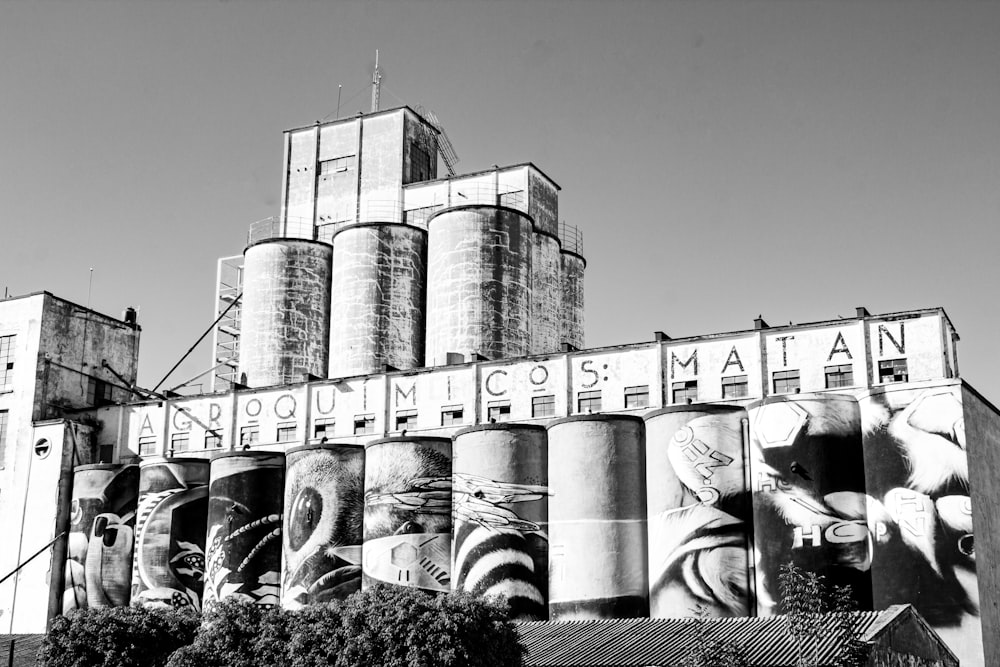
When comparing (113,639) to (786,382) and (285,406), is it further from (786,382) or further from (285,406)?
(786,382)

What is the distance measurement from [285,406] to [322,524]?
29.8 feet

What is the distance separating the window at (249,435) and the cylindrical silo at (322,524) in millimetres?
5785

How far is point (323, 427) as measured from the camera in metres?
64.9

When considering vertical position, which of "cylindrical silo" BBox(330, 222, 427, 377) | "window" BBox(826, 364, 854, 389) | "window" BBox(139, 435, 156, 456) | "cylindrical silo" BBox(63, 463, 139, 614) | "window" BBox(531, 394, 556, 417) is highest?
"cylindrical silo" BBox(330, 222, 427, 377)

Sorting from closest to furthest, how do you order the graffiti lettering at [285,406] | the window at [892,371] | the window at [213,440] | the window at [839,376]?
the window at [892,371] → the window at [839,376] → the graffiti lettering at [285,406] → the window at [213,440]

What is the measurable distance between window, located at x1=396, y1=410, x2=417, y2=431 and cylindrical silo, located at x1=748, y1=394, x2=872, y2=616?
→ 17.9 metres

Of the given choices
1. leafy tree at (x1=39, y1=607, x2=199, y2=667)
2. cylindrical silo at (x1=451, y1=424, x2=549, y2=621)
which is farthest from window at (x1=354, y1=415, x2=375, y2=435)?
leafy tree at (x1=39, y1=607, x2=199, y2=667)

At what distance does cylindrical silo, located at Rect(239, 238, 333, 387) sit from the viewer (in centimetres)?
7412

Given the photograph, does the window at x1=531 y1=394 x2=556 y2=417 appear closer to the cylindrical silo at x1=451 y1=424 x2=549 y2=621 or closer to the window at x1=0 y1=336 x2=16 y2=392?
the cylindrical silo at x1=451 y1=424 x2=549 y2=621

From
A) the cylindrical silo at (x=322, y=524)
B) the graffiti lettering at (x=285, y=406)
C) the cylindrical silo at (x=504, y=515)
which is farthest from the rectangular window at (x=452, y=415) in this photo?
the graffiti lettering at (x=285, y=406)

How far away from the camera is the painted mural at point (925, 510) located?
4753 cm

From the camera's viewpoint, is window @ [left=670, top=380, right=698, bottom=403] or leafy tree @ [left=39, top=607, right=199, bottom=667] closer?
leafy tree @ [left=39, top=607, right=199, bottom=667]

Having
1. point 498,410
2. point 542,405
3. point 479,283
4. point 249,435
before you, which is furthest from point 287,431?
point 542,405

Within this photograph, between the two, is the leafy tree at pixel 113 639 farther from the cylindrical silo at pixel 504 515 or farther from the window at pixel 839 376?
the window at pixel 839 376
